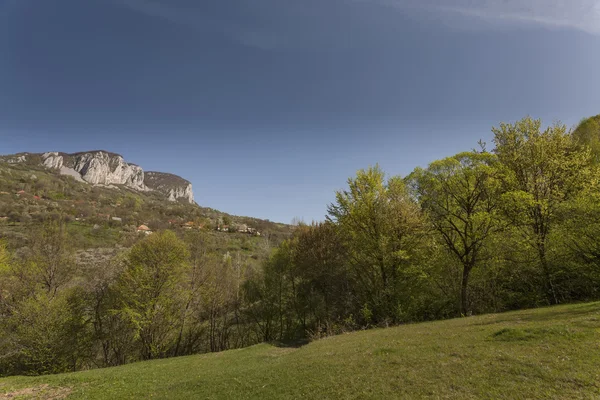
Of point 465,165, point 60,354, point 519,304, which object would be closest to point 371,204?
point 465,165

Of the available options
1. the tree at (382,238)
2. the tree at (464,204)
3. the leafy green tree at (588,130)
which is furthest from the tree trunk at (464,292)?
the leafy green tree at (588,130)

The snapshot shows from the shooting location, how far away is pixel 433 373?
9.27 meters

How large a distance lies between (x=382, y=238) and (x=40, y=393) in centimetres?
2857

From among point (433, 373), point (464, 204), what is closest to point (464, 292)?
point (464, 204)

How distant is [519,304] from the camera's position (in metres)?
23.4

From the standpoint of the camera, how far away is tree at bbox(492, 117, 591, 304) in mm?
22875

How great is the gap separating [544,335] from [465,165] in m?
19.6

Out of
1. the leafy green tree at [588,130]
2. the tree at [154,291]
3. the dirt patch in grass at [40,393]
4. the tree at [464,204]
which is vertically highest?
the leafy green tree at [588,130]

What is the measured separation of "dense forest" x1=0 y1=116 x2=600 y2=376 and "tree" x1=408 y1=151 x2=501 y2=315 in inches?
5.2

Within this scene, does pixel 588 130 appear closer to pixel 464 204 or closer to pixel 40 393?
pixel 464 204

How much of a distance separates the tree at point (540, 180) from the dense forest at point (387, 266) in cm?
12

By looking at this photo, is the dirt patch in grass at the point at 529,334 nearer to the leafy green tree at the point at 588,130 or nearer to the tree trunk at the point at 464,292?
the tree trunk at the point at 464,292

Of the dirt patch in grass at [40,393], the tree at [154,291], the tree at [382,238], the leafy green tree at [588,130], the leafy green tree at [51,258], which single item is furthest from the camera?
the leafy green tree at [588,130]

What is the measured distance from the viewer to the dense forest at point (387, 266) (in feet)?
76.1
